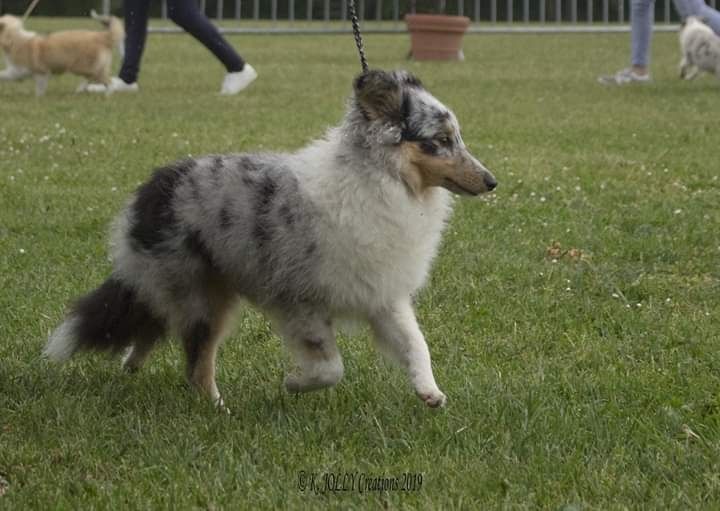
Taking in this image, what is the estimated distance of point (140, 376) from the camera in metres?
4.91

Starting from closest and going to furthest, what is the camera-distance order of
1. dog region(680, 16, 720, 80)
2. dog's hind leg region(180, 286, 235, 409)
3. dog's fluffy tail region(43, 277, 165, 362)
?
dog's hind leg region(180, 286, 235, 409) < dog's fluffy tail region(43, 277, 165, 362) < dog region(680, 16, 720, 80)

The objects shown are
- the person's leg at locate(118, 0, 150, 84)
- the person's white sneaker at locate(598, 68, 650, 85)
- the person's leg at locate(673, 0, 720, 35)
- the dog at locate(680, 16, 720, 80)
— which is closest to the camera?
the person's leg at locate(673, 0, 720, 35)

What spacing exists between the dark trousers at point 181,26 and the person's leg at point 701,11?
485 cm

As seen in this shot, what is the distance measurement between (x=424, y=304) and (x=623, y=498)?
244 centimetres

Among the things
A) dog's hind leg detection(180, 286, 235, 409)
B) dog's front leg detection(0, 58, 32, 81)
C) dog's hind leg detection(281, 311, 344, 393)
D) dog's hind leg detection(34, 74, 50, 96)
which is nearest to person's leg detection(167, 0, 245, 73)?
dog's hind leg detection(34, 74, 50, 96)

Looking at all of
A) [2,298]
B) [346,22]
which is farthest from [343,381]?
[346,22]

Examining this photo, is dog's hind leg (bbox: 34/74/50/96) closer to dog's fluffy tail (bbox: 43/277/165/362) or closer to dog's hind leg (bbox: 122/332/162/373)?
dog's hind leg (bbox: 122/332/162/373)

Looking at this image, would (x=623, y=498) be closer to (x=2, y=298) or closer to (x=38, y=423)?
(x=38, y=423)

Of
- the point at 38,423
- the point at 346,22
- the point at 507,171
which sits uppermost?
the point at 346,22

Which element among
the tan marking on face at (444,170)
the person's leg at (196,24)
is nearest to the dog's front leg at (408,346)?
the tan marking on face at (444,170)

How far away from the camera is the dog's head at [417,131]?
4.29 m

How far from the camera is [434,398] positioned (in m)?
4.25

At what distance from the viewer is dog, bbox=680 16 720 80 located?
15.1 meters

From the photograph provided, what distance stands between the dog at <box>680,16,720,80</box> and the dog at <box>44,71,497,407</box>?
1140cm
